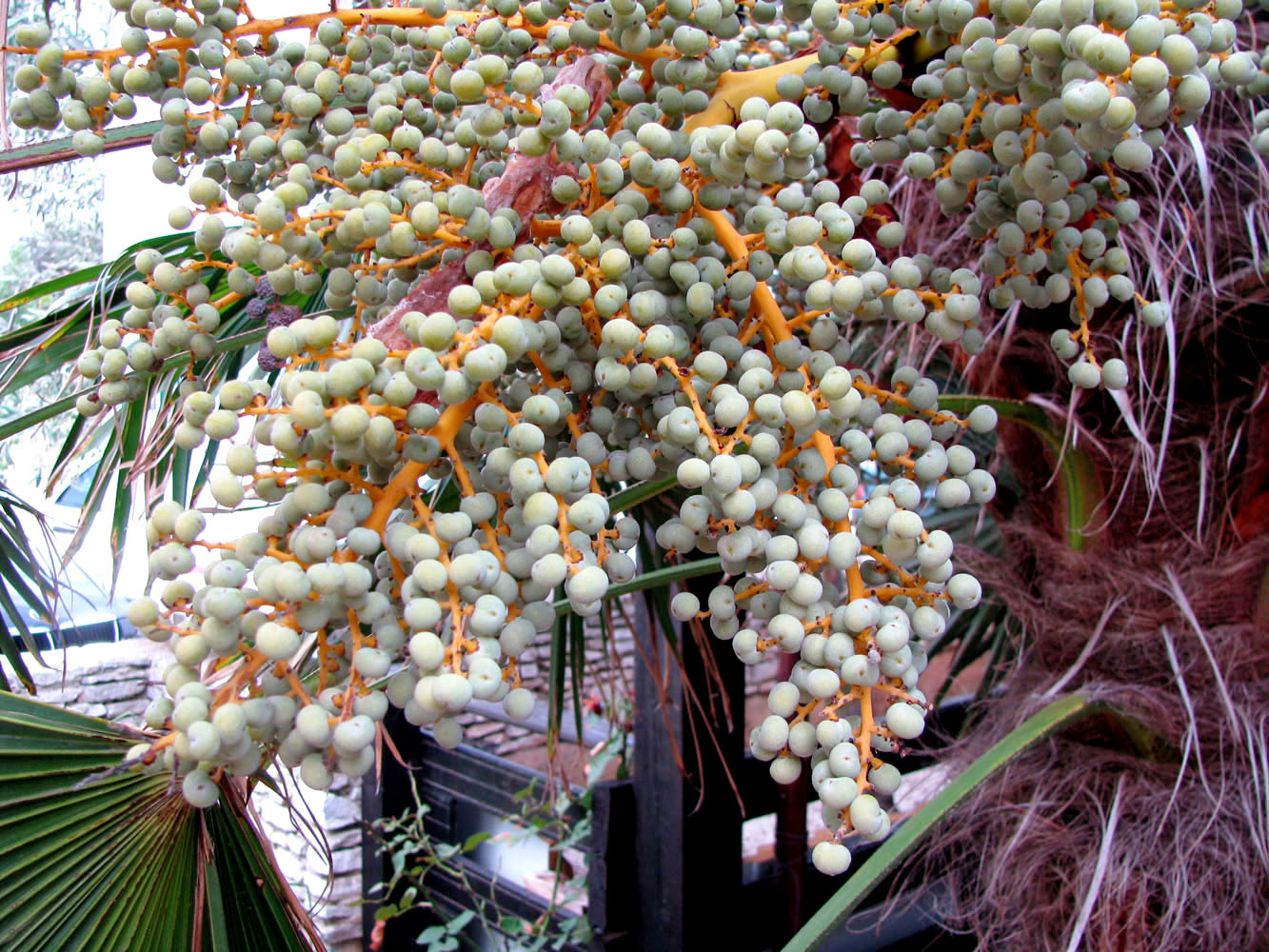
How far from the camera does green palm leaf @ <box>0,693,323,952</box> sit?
422 millimetres

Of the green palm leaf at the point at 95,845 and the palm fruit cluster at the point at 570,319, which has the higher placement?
the palm fruit cluster at the point at 570,319

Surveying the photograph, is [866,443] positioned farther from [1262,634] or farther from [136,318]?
[1262,634]

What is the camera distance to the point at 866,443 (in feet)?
1.43

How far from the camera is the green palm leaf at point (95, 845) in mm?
422

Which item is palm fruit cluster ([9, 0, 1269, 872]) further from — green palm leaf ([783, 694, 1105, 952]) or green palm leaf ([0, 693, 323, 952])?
green palm leaf ([783, 694, 1105, 952])

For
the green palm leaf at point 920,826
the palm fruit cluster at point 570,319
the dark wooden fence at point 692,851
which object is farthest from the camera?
the dark wooden fence at point 692,851

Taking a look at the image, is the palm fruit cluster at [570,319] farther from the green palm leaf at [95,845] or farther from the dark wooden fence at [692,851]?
the dark wooden fence at [692,851]

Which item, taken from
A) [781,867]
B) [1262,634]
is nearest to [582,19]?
[1262,634]

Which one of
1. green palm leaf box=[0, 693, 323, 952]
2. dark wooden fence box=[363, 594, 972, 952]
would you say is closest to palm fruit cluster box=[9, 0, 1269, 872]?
green palm leaf box=[0, 693, 323, 952]

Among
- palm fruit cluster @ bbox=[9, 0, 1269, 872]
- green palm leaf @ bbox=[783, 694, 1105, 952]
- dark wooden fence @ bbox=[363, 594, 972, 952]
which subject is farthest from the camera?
dark wooden fence @ bbox=[363, 594, 972, 952]

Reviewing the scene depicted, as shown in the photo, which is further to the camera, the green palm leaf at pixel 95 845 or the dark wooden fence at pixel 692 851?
the dark wooden fence at pixel 692 851

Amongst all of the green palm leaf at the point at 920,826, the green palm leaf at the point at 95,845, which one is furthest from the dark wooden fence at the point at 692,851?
the green palm leaf at the point at 95,845

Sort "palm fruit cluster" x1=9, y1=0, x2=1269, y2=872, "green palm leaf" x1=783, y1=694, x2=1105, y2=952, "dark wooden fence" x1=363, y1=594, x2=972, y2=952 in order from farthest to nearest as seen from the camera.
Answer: "dark wooden fence" x1=363, y1=594, x2=972, y2=952
"green palm leaf" x1=783, y1=694, x2=1105, y2=952
"palm fruit cluster" x1=9, y1=0, x2=1269, y2=872

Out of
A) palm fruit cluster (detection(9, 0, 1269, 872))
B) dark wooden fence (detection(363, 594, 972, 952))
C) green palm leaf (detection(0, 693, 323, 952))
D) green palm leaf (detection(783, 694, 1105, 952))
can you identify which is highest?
palm fruit cluster (detection(9, 0, 1269, 872))
